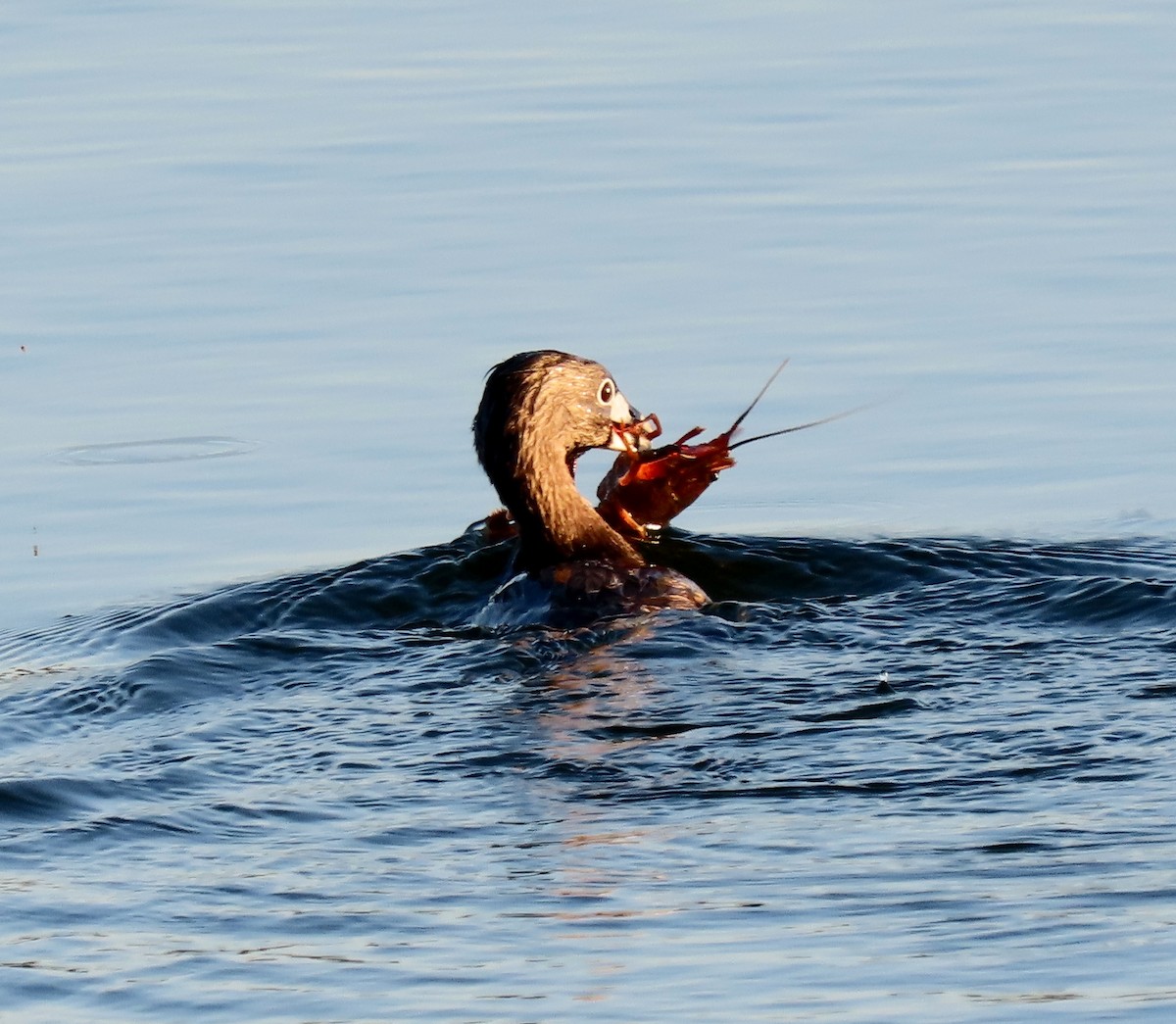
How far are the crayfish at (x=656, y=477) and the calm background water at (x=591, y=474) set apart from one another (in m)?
0.35

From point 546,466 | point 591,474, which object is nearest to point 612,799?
point 546,466

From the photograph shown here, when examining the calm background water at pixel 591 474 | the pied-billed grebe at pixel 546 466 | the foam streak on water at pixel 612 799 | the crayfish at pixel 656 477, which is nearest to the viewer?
the foam streak on water at pixel 612 799

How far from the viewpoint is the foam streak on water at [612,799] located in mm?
5961

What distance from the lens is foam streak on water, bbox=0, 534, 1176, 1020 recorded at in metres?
5.96

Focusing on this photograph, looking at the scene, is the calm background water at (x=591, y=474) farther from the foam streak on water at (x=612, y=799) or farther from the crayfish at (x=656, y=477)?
the crayfish at (x=656, y=477)

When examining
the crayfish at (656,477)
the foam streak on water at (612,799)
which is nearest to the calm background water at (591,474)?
the foam streak on water at (612,799)

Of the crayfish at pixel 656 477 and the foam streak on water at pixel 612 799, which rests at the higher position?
the crayfish at pixel 656 477

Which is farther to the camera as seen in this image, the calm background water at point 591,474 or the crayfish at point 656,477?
the crayfish at point 656,477

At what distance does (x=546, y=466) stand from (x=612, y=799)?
9.18 feet

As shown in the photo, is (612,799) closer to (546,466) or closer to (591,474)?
(546,466)

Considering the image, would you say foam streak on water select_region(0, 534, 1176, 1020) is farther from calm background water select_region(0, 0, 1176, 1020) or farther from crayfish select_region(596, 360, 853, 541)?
crayfish select_region(596, 360, 853, 541)

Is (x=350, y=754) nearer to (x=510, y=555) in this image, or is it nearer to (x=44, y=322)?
(x=510, y=555)

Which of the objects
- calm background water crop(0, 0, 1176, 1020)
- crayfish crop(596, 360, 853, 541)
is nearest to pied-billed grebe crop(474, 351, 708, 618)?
crayfish crop(596, 360, 853, 541)

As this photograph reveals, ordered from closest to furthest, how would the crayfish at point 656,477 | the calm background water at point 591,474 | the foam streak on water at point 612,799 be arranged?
the foam streak on water at point 612,799, the calm background water at point 591,474, the crayfish at point 656,477
